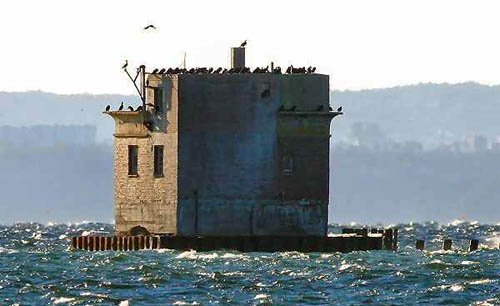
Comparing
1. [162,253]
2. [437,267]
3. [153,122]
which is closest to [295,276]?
[437,267]

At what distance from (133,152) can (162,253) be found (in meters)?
9.16

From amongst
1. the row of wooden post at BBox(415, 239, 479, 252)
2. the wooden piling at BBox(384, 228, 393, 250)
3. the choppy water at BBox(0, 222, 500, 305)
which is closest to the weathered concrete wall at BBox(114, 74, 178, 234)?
the choppy water at BBox(0, 222, 500, 305)

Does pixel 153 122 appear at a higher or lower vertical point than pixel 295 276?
higher

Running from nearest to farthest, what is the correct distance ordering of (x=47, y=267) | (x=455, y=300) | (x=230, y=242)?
(x=455, y=300)
(x=47, y=267)
(x=230, y=242)

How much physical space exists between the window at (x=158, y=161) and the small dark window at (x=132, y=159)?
1618 millimetres

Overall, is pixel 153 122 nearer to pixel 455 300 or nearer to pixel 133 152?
pixel 133 152

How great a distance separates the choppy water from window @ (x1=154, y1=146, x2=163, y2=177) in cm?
528

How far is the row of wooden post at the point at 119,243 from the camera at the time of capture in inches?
3895

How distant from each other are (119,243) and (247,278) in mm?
18745

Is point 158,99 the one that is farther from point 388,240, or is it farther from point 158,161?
point 388,240

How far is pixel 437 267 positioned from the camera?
88.1 m

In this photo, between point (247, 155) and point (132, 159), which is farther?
point (132, 159)

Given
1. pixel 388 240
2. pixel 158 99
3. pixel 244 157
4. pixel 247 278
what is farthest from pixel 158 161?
pixel 247 278

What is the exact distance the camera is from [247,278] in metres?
82.4
